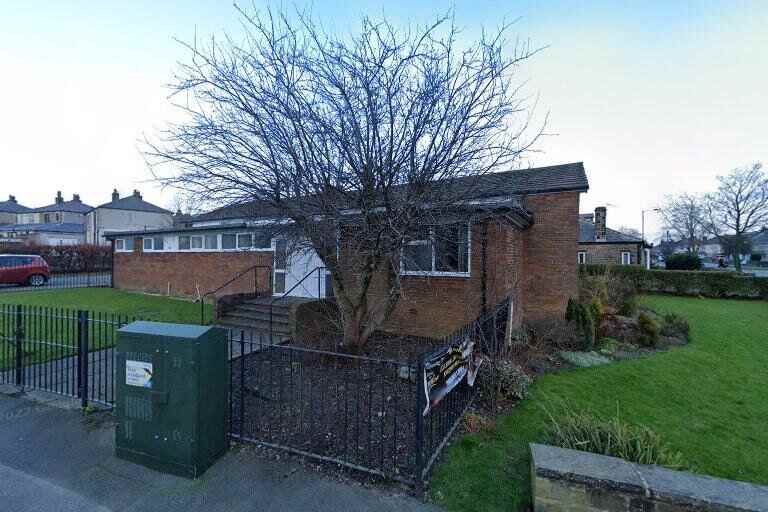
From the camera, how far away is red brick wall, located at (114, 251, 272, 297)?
1380cm

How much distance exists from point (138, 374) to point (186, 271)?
1337cm

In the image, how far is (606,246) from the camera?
3152 cm

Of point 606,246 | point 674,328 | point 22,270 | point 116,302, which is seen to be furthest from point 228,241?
point 606,246

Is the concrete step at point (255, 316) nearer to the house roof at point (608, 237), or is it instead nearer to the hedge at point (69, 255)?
the hedge at point (69, 255)

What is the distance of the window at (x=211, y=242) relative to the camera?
48.3 ft

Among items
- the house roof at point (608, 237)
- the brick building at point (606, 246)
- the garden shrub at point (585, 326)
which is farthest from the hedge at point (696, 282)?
the garden shrub at point (585, 326)

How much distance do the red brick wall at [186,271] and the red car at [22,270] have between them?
492cm

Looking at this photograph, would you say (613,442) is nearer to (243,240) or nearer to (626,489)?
(626,489)

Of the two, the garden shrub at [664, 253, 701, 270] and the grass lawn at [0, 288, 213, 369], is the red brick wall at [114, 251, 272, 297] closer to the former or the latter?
the grass lawn at [0, 288, 213, 369]

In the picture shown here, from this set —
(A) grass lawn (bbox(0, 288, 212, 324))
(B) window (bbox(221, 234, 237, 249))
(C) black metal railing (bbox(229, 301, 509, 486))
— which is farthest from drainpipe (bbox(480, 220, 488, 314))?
(B) window (bbox(221, 234, 237, 249))

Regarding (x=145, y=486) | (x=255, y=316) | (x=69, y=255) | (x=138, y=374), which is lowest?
(x=145, y=486)

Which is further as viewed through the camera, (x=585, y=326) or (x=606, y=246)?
(x=606, y=246)

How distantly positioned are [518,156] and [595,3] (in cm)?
466

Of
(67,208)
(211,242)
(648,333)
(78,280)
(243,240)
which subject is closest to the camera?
(648,333)
